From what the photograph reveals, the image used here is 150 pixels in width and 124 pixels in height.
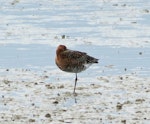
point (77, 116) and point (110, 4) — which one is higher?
point (110, 4)

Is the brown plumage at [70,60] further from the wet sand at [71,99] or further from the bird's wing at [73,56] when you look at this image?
the wet sand at [71,99]

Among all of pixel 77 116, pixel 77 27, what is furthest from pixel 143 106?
pixel 77 27

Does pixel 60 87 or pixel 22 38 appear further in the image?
pixel 22 38

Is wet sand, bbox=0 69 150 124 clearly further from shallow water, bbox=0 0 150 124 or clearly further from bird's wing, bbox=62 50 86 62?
bird's wing, bbox=62 50 86 62

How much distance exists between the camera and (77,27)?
29.1 m

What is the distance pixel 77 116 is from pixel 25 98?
7.19ft

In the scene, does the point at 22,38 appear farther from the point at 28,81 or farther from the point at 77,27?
the point at 28,81

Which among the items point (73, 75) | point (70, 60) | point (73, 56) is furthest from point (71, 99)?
point (73, 75)

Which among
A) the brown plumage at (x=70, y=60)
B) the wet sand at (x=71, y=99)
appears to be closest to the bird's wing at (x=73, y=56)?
the brown plumage at (x=70, y=60)

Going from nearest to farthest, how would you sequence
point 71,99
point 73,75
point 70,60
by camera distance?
1. point 71,99
2. point 70,60
3. point 73,75

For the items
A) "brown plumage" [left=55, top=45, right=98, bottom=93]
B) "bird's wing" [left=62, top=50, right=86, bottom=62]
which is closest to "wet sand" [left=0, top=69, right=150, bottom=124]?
"brown plumage" [left=55, top=45, right=98, bottom=93]

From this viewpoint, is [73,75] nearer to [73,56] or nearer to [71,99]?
[73,56]

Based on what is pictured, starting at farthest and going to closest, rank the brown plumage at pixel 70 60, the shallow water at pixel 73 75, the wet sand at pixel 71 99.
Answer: the brown plumage at pixel 70 60, the shallow water at pixel 73 75, the wet sand at pixel 71 99

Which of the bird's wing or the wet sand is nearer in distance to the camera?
the wet sand
